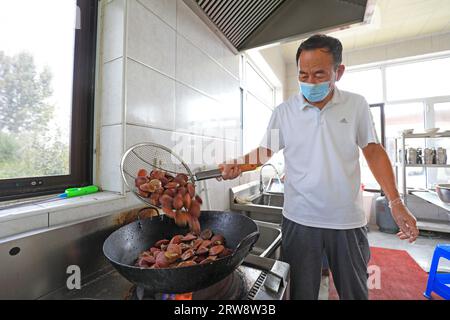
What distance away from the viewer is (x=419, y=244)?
254 centimetres

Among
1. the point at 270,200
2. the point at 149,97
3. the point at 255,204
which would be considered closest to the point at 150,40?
the point at 149,97

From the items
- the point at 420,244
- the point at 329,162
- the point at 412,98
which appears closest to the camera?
the point at 329,162

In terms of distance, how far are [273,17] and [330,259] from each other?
1637mm

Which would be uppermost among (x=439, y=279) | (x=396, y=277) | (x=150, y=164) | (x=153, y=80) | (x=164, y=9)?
(x=164, y=9)

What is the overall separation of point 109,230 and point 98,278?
0.50 ft

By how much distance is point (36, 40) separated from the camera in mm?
784

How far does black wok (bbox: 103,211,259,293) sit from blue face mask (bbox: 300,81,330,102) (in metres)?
0.58

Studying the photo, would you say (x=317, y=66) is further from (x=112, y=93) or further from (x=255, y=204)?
(x=255, y=204)

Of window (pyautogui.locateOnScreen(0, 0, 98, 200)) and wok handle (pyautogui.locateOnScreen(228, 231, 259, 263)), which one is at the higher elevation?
window (pyautogui.locateOnScreen(0, 0, 98, 200))

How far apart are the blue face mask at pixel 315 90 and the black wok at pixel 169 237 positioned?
581 mm

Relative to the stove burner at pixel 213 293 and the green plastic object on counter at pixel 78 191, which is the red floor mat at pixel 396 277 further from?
the green plastic object on counter at pixel 78 191

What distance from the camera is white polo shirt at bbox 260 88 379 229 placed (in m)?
0.86

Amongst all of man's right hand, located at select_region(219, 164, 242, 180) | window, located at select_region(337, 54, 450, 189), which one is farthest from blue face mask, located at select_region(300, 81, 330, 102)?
window, located at select_region(337, 54, 450, 189)

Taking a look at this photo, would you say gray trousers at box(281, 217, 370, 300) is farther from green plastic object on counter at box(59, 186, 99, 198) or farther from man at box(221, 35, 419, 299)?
green plastic object on counter at box(59, 186, 99, 198)
